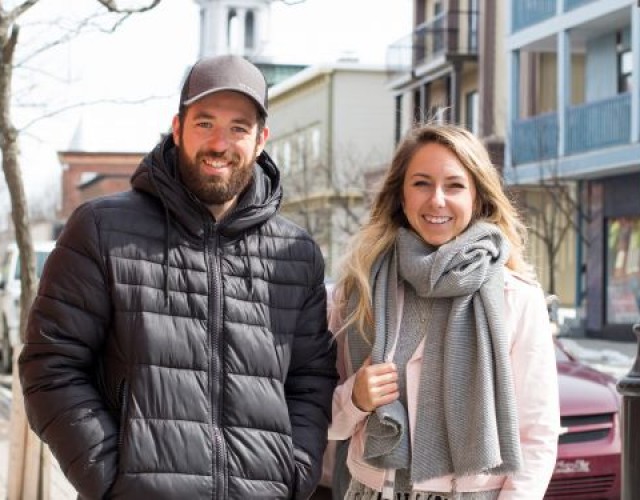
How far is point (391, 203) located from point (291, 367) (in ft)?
2.04

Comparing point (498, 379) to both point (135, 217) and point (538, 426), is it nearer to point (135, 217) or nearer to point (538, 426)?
point (538, 426)

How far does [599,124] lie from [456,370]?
2755cm

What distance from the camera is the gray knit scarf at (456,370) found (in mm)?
3627

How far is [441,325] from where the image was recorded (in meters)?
3.79

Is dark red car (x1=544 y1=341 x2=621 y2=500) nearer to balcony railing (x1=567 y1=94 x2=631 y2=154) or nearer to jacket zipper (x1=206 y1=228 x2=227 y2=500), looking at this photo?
jacket zipper (x1=206 y1=228 x2=227 y2=500)

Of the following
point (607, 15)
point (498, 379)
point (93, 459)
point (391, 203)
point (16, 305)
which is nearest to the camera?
point (93, 459)

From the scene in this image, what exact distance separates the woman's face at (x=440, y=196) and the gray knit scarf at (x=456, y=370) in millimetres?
46

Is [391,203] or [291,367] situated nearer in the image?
[291,367]

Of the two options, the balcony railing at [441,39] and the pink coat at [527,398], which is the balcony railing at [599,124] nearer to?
the balcony railing at [441,39]

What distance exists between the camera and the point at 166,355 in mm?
3410

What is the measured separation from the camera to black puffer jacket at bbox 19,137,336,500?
3377 millimetres

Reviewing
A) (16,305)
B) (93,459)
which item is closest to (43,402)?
(93,459)

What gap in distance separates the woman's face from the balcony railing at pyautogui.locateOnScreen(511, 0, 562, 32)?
3003 centimetres

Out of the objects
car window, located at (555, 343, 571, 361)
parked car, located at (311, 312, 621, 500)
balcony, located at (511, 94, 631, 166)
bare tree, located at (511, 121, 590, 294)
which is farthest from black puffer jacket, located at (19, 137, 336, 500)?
bare tree, located at (511, 121, 590, 294)
